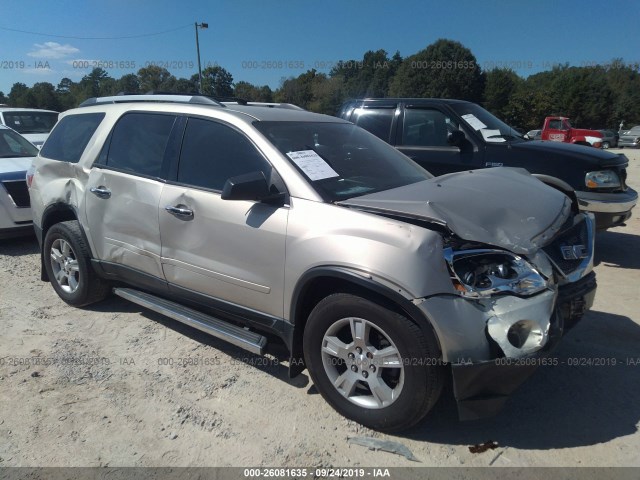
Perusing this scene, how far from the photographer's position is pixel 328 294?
9.32ft

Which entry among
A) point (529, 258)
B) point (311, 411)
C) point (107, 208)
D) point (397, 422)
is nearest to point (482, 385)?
point (397, 422)

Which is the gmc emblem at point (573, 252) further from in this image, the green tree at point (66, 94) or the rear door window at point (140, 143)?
the green tree at point (66, 94)

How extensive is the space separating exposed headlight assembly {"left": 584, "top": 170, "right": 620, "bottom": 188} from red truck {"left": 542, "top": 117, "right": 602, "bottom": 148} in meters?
21.7

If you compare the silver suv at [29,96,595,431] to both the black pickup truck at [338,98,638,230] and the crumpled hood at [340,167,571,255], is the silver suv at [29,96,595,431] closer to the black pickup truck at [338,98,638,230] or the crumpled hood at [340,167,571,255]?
the crumpled hood at [340,167,571,255]

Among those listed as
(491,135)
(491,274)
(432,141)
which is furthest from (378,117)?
(491,274)

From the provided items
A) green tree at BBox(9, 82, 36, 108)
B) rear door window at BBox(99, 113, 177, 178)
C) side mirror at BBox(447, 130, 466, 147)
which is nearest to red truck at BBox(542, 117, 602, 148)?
side mirror at BBox(447, 130, 466, 147)

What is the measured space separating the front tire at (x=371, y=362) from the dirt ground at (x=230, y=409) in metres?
0.18

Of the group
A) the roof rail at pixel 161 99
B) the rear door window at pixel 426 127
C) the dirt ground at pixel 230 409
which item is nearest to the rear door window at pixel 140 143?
the roof rail at pixel 161 99

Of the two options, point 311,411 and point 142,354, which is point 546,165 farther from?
point 142,354

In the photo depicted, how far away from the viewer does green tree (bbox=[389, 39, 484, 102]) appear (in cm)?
5388

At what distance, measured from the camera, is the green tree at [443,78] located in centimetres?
5388

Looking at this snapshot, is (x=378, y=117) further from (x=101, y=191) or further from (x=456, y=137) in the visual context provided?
(x=101, y=191)

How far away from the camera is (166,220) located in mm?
3461

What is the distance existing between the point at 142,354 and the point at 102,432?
0.95m
